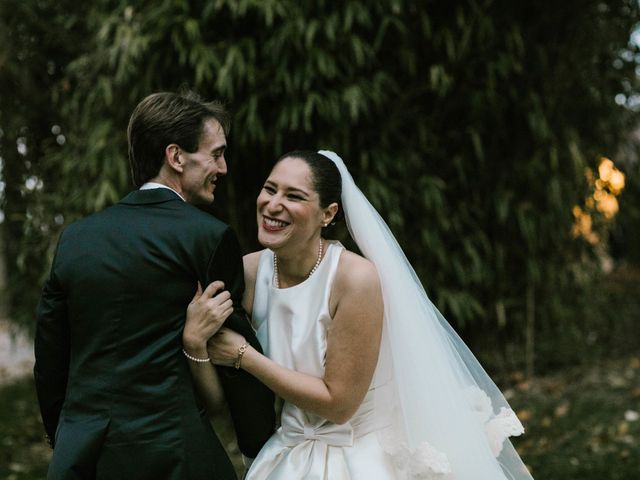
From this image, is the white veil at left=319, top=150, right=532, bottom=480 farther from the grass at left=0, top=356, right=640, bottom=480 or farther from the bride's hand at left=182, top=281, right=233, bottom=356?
the grass at left=0, top=356, right=640, bottom=480

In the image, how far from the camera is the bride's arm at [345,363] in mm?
2070

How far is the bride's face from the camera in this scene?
83.4 inches

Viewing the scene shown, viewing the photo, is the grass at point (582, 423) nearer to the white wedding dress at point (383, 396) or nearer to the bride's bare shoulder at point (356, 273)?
the white wedding dress at point (383, 396)

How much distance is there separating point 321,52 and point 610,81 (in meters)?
2.30

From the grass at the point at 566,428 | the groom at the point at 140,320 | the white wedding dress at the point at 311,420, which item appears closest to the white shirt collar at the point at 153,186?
the groom at the point at 140,320

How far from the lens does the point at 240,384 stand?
209cm

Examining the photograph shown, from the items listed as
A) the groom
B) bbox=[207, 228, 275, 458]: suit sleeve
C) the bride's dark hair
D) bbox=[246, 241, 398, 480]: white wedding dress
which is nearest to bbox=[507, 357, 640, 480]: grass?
bbox=[246, 241, 398, 480]: white wedding dress

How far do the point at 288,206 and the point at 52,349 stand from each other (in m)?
0.73

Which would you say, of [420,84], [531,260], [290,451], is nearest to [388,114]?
[420,84]

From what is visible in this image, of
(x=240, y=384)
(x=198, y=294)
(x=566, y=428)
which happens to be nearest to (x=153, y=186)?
(x=198, y=294)

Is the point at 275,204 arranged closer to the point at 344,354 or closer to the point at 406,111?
the point at 344,354

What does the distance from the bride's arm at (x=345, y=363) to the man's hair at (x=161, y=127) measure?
0.51 metres

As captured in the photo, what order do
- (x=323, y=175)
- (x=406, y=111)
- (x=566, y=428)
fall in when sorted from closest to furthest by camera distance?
(x=323, y=175) < (x=406, y=111) < (x=566, y=428)

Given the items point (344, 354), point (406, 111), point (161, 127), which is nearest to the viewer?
point (161, 127)
